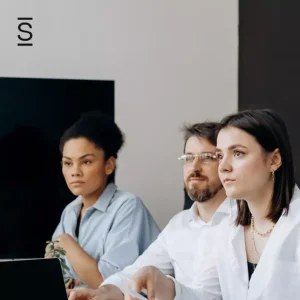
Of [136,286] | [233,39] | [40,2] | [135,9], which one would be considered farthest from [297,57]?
[136,286]

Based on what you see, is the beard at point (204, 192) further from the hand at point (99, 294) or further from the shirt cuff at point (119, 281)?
the hand at point (99, 294)

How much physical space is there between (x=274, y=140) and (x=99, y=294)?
0.68 metres

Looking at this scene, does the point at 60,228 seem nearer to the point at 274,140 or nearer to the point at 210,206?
the point at 210,206

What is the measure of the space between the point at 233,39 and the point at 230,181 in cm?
160

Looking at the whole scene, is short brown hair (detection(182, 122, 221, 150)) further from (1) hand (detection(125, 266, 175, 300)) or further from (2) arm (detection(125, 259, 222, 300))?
(1) hand (detection(125, 266, 175, 300))

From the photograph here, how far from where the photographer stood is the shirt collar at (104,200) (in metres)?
2.85

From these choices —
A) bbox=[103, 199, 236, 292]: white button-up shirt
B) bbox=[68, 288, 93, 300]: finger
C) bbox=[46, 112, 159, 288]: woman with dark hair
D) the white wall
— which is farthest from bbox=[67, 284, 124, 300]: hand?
the white wall

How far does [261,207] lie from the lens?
193 cm

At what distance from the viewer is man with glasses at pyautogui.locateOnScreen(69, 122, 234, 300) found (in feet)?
7.54

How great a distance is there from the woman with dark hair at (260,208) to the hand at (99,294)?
→ 147 millimetres

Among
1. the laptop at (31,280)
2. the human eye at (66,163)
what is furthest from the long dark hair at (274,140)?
the human eye at (66,163)

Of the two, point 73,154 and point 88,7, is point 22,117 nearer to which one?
point 73,154

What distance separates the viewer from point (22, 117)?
2961 mm

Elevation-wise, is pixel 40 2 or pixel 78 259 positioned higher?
pixel 40 2
